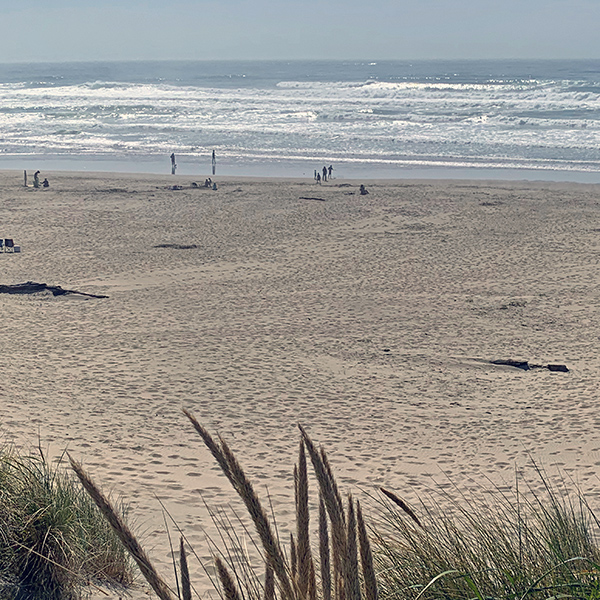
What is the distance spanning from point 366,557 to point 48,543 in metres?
2.66

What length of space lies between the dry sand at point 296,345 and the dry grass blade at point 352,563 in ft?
9.29

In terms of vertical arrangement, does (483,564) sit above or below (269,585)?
below

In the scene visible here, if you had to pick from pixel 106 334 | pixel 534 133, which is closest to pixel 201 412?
pixel 106 334

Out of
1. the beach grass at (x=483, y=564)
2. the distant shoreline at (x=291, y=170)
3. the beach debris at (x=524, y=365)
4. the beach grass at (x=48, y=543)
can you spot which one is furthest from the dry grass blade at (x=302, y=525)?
the distant shoreline at (x=291, y=170)

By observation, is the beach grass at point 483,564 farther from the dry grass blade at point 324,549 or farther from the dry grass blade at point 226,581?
the dry grass blade at point 226,581

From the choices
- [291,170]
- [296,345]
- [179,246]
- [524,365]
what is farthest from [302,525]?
[291,170]

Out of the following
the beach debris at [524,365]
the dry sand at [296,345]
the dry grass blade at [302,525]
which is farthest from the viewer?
the beach debris at [524,365]

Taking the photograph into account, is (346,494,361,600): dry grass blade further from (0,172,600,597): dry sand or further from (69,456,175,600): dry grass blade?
(0,172,600,597): dry sand

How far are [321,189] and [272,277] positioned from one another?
1141 centimetres

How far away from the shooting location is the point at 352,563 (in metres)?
1.58

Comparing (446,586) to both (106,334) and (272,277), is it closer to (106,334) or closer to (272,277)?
(106,334)

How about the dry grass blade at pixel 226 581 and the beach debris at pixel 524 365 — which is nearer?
the dry grass blade at pixel 226 581

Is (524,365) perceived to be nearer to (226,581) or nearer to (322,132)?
(226,581)

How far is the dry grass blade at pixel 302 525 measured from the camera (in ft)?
5.37
